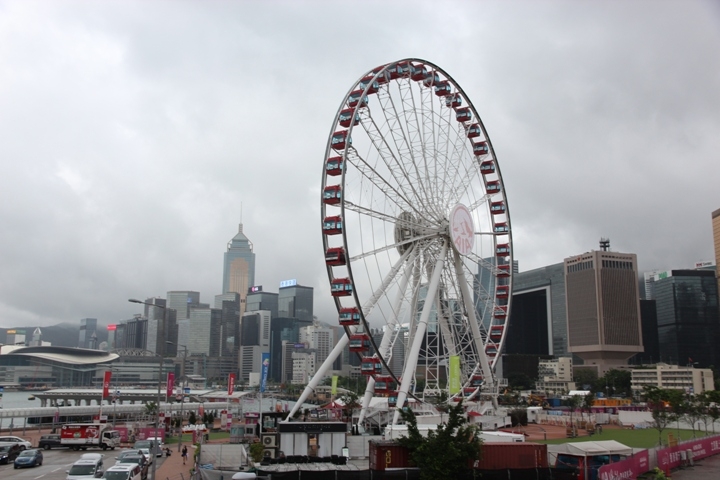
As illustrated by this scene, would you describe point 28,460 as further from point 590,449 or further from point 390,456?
point 590,449

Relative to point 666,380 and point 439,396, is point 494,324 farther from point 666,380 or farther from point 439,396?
point 666,380

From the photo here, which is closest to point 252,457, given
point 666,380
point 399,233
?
point 399,233

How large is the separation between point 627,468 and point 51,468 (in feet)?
119

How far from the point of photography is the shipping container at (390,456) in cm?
3562

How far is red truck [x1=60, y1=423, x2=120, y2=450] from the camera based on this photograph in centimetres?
6088

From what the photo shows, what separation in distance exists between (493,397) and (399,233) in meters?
19.8

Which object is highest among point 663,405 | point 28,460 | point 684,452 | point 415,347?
point 415,347

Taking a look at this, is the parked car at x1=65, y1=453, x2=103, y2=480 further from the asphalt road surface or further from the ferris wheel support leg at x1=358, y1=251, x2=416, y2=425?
the ferris wheel support leg at x1=358, y1=251, x2=416, y2=425

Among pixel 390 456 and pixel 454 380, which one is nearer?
pixel 390 456

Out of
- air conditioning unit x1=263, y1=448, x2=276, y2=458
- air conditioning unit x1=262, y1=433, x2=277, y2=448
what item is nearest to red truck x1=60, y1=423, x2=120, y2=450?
air conditioning unit x1=262, y1=433, x2=277, y2=448

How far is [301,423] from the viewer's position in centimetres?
4688

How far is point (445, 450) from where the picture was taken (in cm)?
3425

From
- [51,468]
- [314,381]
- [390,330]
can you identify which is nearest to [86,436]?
[51,468]

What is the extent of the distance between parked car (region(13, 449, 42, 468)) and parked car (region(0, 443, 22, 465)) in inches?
163
